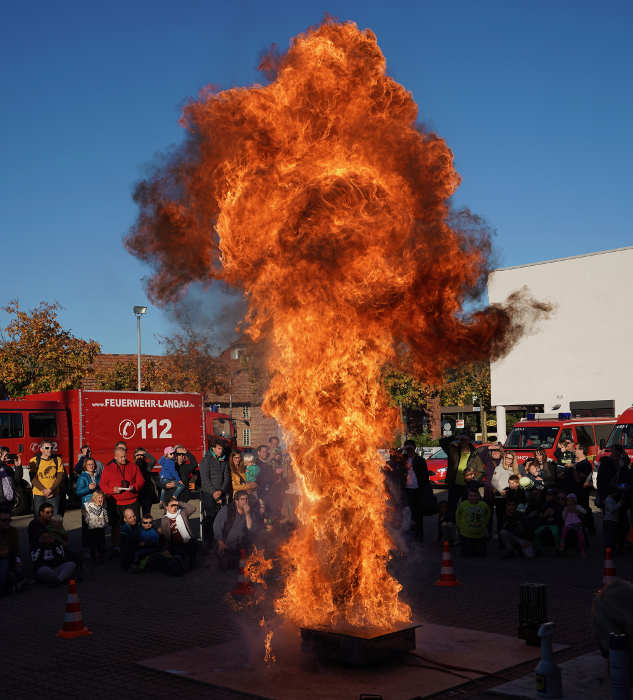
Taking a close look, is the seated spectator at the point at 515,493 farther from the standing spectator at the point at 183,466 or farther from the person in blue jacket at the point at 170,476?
the standing spectator at the point at 183,466

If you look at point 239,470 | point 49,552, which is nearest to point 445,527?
point 239,470

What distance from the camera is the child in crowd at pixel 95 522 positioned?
1406 cm

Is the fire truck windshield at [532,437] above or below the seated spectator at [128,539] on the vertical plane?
above

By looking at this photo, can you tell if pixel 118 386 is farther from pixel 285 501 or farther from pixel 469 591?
pixel 469 591

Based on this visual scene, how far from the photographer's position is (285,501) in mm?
15555

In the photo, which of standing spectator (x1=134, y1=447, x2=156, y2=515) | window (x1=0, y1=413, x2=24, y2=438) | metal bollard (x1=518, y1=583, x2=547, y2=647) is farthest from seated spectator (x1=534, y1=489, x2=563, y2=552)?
window (x1=0, y1=413, x2=24, y2=438)

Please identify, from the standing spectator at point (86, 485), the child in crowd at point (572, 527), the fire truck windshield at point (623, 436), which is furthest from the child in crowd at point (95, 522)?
the fire truck windshield at point (623, 436)

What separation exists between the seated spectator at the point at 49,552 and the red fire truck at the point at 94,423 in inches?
356

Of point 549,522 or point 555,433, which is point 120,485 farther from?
point 555,433

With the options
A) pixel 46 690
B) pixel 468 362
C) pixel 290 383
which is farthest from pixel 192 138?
pixel 46 690

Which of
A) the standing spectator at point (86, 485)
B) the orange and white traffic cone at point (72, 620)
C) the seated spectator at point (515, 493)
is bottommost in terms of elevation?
the orange and white traffic cone at point (72, 620)

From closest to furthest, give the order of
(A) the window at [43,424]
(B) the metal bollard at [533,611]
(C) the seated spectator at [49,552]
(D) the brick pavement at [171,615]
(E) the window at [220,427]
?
(D) the brick pavement at [171,615]
(B) the metal bollard at [533,611]
(C) the seated spectator at [49,552]
(A) the window at [43,424]
(E) the window at [220,427]

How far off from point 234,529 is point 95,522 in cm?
264

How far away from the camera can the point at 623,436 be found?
2283 cm
